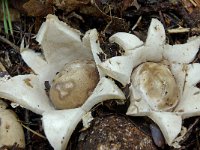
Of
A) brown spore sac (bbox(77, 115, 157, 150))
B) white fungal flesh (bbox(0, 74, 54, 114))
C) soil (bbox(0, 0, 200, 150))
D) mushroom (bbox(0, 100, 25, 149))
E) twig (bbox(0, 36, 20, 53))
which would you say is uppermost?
soil (bbox(0, 0, 200, 150))

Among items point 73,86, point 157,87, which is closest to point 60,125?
point 73,86

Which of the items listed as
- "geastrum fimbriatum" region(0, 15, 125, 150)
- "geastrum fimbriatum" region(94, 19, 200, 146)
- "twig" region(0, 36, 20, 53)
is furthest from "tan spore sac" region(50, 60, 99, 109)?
"twig" region(0, 36, 20, 53)

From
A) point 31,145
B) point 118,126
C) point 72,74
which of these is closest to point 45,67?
point 72,74

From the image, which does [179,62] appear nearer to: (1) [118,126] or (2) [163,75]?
(2) [163,75]

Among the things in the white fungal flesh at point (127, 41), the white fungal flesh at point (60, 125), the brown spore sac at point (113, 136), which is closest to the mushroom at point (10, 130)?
the white fungal flesh at point (60, 125)

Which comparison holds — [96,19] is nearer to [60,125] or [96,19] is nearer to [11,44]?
[11,44]

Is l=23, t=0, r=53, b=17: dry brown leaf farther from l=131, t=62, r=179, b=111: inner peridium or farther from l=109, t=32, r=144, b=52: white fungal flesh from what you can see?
l=131, t=62, r=179, b=111: inner peridium
